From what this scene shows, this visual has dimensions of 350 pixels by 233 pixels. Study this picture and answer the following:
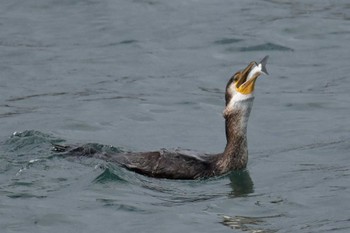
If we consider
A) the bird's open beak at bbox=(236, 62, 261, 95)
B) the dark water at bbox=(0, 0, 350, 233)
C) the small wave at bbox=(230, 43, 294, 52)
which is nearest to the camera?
the dark water at bbox=(0, 0, 350, 233)

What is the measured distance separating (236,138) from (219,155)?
236 millimetres

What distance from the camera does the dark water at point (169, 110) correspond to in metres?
11.0

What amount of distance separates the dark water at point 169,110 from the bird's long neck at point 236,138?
14 cm

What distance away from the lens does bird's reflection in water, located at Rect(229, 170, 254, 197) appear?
11.7 meters

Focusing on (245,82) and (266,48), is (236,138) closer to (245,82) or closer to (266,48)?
(245,82)

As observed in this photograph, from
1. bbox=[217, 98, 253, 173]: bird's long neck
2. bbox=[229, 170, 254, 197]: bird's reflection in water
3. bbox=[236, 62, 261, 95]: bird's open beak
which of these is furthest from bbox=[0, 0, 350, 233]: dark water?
bbox=[236, 62, 261, 95]: bird's open beak

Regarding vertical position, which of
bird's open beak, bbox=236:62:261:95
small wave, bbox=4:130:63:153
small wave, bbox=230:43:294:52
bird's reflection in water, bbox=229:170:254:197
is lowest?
bird's reflection in water, bbox=229:170:254:197

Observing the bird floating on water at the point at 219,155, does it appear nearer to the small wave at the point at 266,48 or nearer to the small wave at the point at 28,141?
the small wave at the point at 28,141

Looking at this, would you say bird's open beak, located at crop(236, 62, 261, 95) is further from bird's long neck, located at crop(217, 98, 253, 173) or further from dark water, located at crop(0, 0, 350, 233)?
dark water, located at crop(0, 0, 350, 233)

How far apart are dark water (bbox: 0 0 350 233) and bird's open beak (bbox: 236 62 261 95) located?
2.71ft

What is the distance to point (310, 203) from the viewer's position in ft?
36.7

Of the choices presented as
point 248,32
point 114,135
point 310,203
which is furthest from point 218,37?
point 310,203

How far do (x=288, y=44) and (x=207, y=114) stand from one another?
3.07 meters

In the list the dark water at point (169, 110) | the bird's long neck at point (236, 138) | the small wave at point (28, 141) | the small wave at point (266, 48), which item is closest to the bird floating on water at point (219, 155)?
the bird's long neck at point (236, 138)
